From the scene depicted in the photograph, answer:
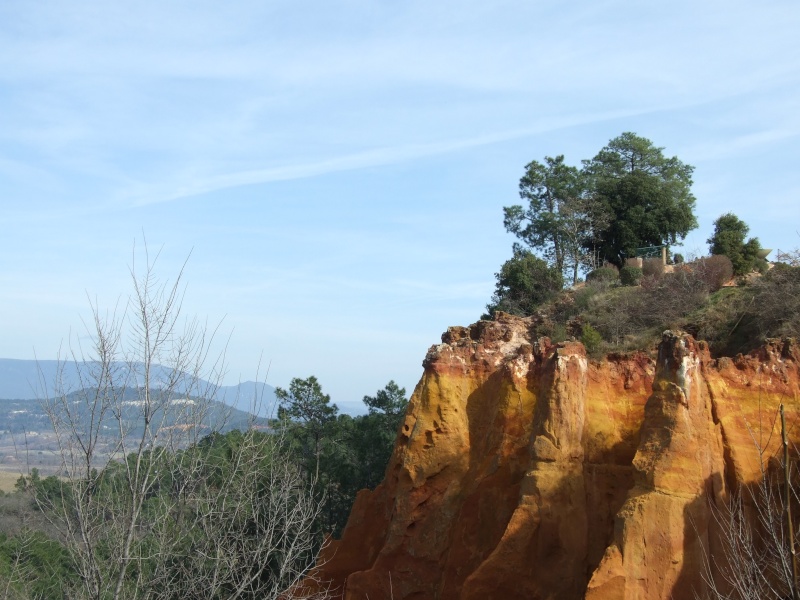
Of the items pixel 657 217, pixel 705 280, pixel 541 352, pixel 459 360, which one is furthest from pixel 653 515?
pixel 657 217

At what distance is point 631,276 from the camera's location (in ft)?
132

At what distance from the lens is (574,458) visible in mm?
15703

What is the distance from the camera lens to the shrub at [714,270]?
3609 centimetres

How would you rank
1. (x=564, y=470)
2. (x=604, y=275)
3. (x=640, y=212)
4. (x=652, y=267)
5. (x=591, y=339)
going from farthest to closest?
(x=640, y=212), (x=604, y=275), (x=652, y=267), (x=591, y=339), (x=564, y=470)

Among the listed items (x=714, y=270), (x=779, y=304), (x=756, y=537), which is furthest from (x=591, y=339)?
(x=756, y=537)

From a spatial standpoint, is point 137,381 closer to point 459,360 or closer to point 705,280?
point 459,360

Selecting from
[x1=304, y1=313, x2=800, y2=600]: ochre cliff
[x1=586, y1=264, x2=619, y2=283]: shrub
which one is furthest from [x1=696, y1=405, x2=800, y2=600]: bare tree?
[x1=586, y1=264, x2=619, y2=283]: shrub

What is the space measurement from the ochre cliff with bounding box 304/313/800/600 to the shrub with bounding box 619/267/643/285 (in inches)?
815

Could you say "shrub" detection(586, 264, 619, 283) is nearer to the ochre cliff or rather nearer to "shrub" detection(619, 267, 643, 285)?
"shrub" detection(619, 267, 643, 285)

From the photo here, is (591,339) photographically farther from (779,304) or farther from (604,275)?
(604,275)

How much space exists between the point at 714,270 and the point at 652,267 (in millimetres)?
4617

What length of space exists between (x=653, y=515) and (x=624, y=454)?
8.89 ft

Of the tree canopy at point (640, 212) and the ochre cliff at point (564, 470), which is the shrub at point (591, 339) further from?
the tree canopy at point (640, 212)

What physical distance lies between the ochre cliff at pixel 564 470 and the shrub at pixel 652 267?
21556mm
